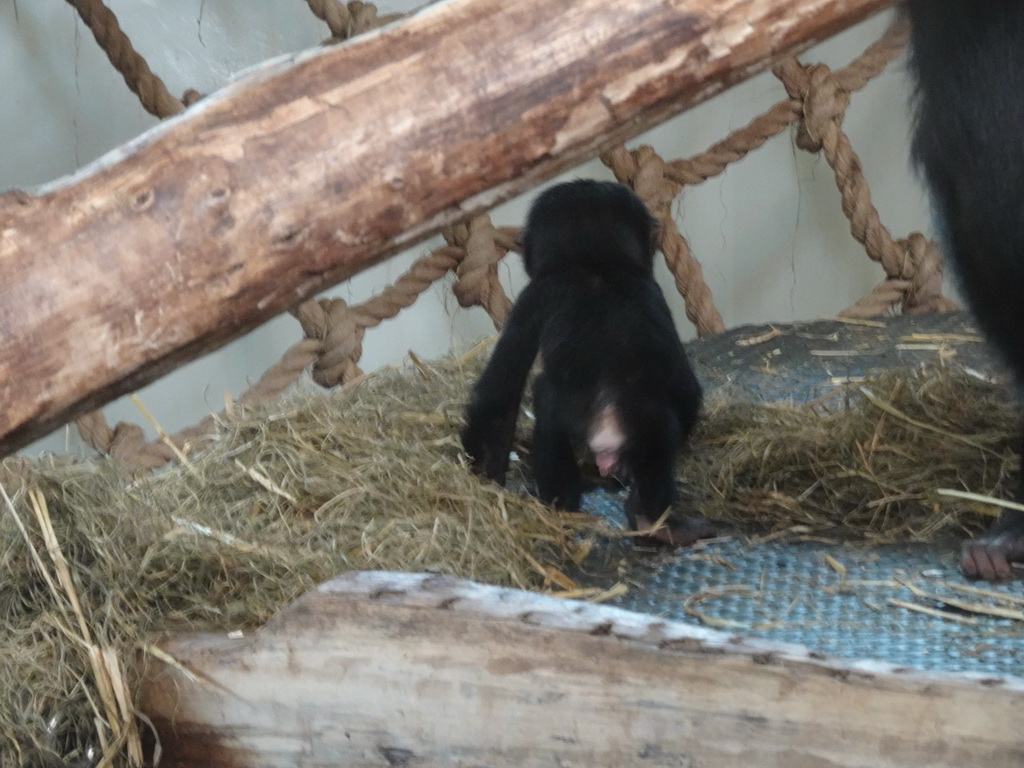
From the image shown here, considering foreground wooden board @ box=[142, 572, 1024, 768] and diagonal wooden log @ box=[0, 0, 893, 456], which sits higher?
diagonal wooden log @ box=[0, 0, 893, 456]

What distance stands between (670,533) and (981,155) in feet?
2.27

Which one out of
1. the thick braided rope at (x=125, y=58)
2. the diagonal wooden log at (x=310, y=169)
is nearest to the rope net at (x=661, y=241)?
the thick braided rope at (x=125, y=58)

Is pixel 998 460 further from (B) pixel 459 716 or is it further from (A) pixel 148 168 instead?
(A) pixel 148 168

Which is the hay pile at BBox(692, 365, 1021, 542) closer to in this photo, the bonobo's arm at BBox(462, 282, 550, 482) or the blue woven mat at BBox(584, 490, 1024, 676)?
the blue woven mat at BBox(584, 490, 1024, 676)

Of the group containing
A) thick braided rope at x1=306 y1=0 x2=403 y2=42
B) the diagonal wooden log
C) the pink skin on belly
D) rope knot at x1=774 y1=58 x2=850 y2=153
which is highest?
thick braided rope at x1=306 y1=0 x2=403 y2=42

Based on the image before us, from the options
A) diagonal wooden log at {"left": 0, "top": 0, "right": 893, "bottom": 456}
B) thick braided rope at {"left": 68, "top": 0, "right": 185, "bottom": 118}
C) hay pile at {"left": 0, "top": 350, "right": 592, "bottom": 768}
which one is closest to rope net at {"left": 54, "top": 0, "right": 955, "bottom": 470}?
thick braided rope at {"left": 68, "top": 0, "right": 185, "bottom": 118}

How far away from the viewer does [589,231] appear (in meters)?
1.96

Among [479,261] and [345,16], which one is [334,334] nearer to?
[479,261]

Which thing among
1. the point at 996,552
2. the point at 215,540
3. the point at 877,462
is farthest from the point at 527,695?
the point at 877,462

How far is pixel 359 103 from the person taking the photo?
3.06ft

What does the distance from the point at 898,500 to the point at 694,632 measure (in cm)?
85

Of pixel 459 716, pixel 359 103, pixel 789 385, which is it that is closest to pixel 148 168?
pixel 359 103

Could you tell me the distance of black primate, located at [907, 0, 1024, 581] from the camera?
1.40 metres

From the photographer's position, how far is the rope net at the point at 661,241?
2.58 meters
